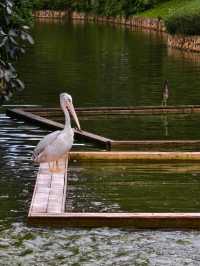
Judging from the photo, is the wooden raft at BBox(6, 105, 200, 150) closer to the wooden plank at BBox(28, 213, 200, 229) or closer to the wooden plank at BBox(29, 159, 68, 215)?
the wooden plank at BBox(29, 159, 68, 215)

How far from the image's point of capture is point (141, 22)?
106312mm

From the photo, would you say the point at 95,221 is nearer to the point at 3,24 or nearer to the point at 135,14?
the point at 3,24

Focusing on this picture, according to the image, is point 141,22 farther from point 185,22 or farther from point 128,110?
point 128,110

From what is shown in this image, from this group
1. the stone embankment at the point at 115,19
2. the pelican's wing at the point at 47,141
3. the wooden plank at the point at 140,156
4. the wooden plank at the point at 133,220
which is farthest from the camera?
the stone embankment at the point at 115,19

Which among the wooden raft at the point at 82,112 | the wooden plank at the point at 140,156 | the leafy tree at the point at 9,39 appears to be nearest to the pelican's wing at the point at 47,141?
the leafy tree at the point at 9,39

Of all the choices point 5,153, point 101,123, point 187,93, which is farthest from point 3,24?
point 187,93

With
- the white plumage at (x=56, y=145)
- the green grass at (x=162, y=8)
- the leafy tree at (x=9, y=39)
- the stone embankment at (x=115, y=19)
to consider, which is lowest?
the stone embankment at (x=115, y=19)

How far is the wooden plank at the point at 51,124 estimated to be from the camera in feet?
72.3

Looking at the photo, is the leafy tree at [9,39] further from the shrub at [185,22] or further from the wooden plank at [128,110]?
the shrub at [185,22]

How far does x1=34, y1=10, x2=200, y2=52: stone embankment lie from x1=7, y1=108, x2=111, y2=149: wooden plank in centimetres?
3977

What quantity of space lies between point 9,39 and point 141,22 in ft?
312

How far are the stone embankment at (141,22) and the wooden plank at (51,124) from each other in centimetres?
3977

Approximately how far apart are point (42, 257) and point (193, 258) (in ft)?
6.82

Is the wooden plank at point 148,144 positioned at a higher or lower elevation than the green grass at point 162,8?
higher
